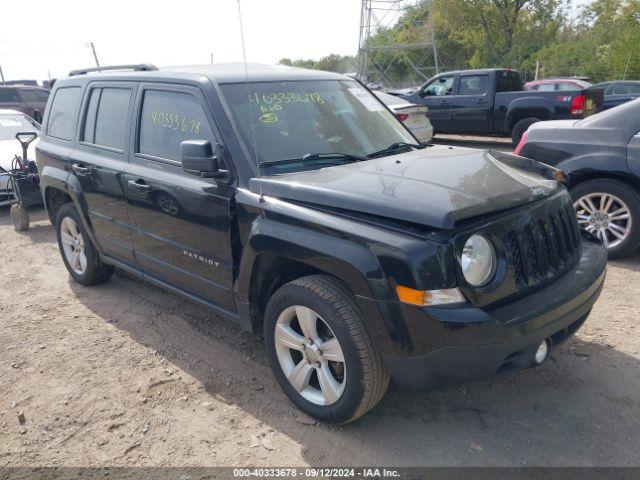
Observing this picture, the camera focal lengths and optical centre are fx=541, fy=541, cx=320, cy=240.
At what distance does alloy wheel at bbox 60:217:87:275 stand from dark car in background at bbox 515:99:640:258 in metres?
4.75

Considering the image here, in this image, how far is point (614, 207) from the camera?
5262 millimetres

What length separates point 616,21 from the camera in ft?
97.2

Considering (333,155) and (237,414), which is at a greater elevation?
(333,155)

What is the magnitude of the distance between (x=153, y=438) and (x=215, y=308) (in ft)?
2.98

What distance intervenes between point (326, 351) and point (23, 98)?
55.2 ft

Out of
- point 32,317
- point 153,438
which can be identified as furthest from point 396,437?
point 32,317

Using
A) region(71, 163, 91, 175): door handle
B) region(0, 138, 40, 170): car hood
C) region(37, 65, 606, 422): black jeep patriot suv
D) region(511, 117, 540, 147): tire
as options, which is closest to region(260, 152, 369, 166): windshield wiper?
region(37, 65, 606, 422): black jeep patriot suv

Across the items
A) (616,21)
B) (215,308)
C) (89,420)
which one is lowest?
(89,420)

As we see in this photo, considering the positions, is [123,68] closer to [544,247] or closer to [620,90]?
[544,247]

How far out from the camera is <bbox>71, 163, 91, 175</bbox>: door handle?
4527 mm

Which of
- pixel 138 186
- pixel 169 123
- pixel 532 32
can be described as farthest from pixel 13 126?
pixel 532 32

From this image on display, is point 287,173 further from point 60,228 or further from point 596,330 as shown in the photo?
point 60,228

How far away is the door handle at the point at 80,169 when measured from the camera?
453cm

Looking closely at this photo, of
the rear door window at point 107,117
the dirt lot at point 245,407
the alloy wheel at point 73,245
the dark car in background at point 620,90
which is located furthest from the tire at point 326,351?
the dark car in background at point 620,90
